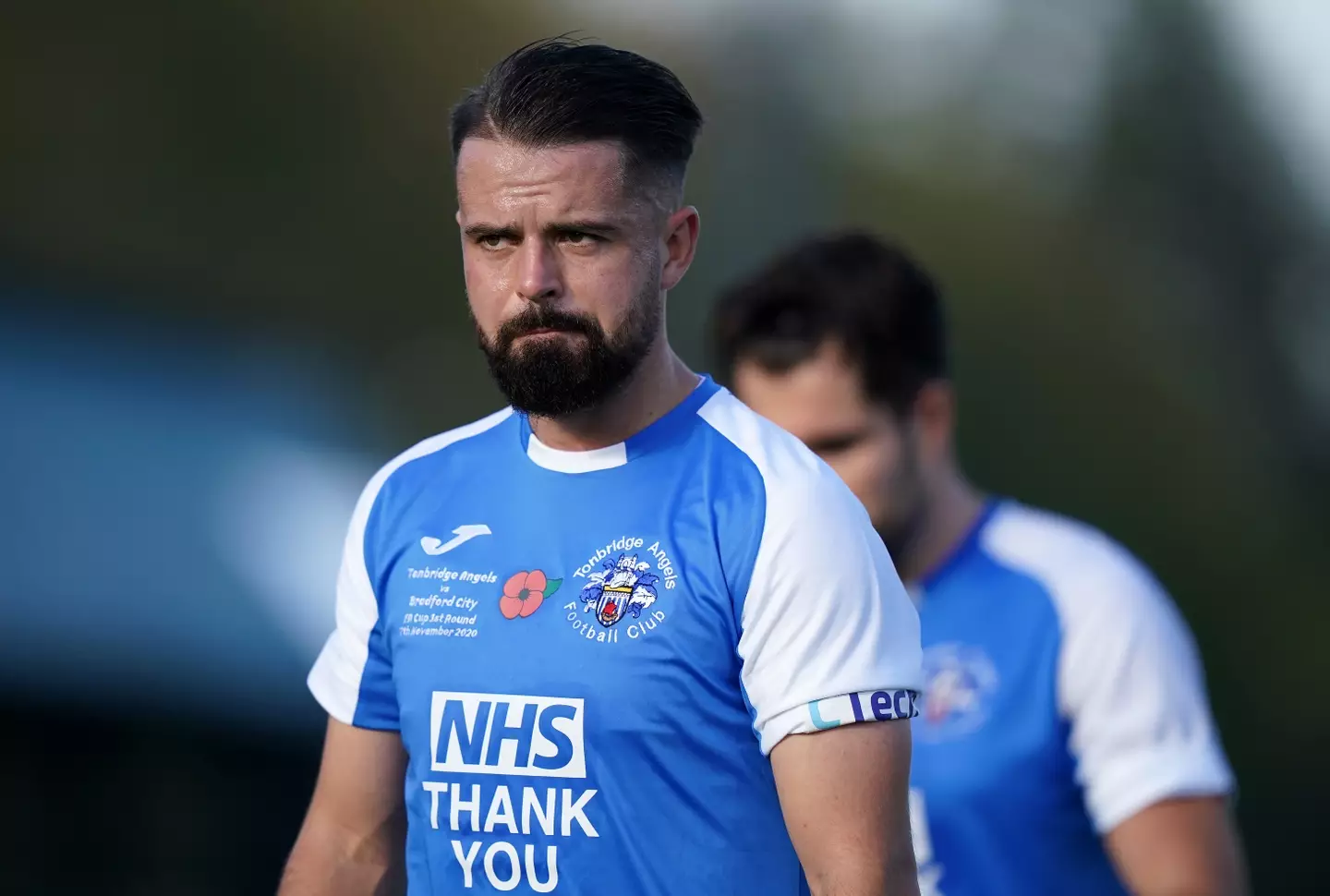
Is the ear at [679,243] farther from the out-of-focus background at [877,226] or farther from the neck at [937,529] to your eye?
the out-of-focus background at [877,226]

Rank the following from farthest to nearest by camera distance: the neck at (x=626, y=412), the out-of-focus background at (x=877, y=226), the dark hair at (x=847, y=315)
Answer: the out-of-focus background at (x=877, y=226), the dark hair at (x=847, y=315), the neck at (x=626, y=412)

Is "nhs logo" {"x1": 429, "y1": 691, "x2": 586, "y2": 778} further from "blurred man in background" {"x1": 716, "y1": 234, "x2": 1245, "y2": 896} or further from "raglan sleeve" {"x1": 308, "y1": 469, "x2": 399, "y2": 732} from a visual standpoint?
"blurred man in background" {"x1": 716, "y1": 234, "x2": 1245, "y2": 896}

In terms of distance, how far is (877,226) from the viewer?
68.6ft

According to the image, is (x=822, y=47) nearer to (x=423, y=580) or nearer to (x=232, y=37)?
(x=232, y=37)

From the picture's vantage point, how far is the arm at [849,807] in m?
2.57

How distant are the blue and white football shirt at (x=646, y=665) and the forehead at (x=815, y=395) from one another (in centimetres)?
108

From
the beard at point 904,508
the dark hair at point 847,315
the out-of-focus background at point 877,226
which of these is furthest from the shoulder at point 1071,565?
the out-of-focus background at point 877,226

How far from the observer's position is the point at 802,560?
2.64 metres

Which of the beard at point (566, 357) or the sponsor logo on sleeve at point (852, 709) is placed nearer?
the sponsor logo on sleeve at point (852, 709)

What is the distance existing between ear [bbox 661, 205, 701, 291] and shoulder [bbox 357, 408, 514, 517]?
1.32 ft

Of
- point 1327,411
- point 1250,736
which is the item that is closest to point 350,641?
point 1250,736

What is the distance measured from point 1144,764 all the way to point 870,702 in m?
1.31

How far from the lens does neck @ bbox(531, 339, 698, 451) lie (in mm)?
2918

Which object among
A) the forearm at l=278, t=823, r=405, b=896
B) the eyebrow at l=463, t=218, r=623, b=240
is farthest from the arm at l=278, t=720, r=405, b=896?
the eyebrow at l=463, t=218, r=623, b=240
